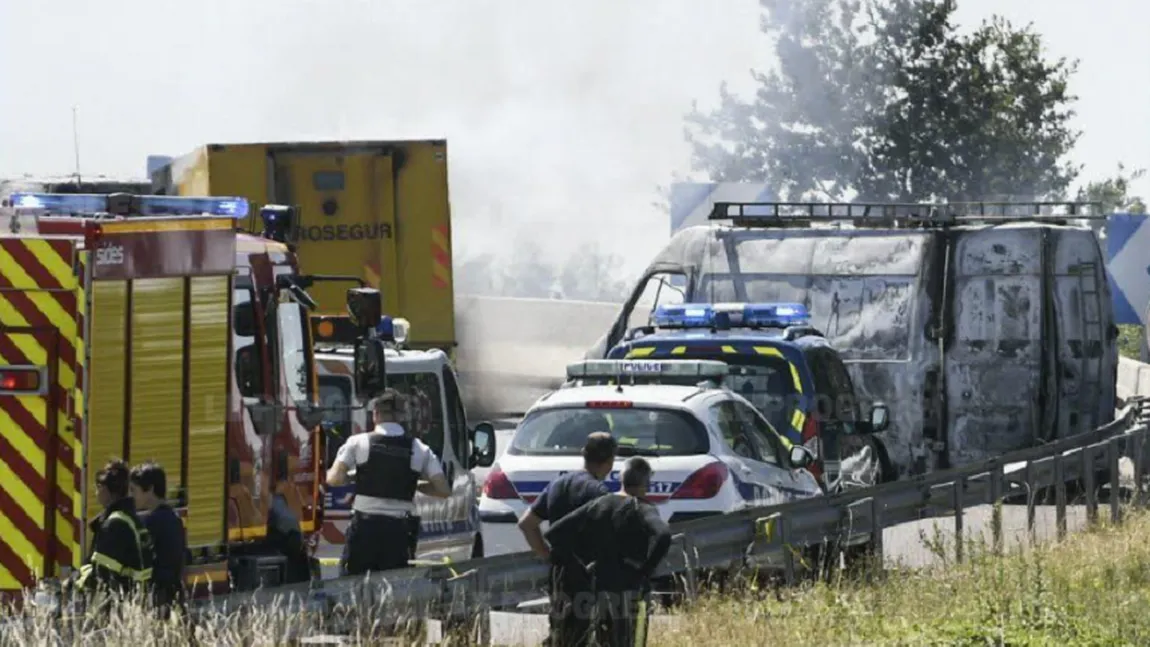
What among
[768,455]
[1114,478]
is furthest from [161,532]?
[1114,478]

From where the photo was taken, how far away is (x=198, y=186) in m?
22.2

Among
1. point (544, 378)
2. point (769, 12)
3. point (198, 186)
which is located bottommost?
point (544, 378)

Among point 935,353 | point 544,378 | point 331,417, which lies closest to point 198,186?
point 935,353

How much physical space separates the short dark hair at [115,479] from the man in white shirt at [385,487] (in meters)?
2.63

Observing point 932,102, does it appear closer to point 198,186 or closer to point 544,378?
point 544,378

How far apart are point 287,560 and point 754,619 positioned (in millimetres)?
2667

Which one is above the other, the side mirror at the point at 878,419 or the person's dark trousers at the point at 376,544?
the side mirror at the point at 878,419

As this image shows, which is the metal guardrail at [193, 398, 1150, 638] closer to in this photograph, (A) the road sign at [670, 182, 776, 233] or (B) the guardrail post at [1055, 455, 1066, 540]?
(B) the guardrail post at [1055, 455, 1066, 540]

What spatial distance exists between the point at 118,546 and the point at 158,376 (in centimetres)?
206

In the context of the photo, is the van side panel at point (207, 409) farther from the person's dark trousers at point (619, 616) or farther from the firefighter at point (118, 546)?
the person's dark trousers at point (619, 616)

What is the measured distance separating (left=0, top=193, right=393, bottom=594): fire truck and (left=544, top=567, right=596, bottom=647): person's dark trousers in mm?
1951

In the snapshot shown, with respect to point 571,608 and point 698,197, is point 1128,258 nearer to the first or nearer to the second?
point 698,197

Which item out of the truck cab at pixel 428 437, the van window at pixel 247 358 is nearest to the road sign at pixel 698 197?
the truck cab at pixel 428 437

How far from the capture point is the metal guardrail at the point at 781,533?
10.4 m
